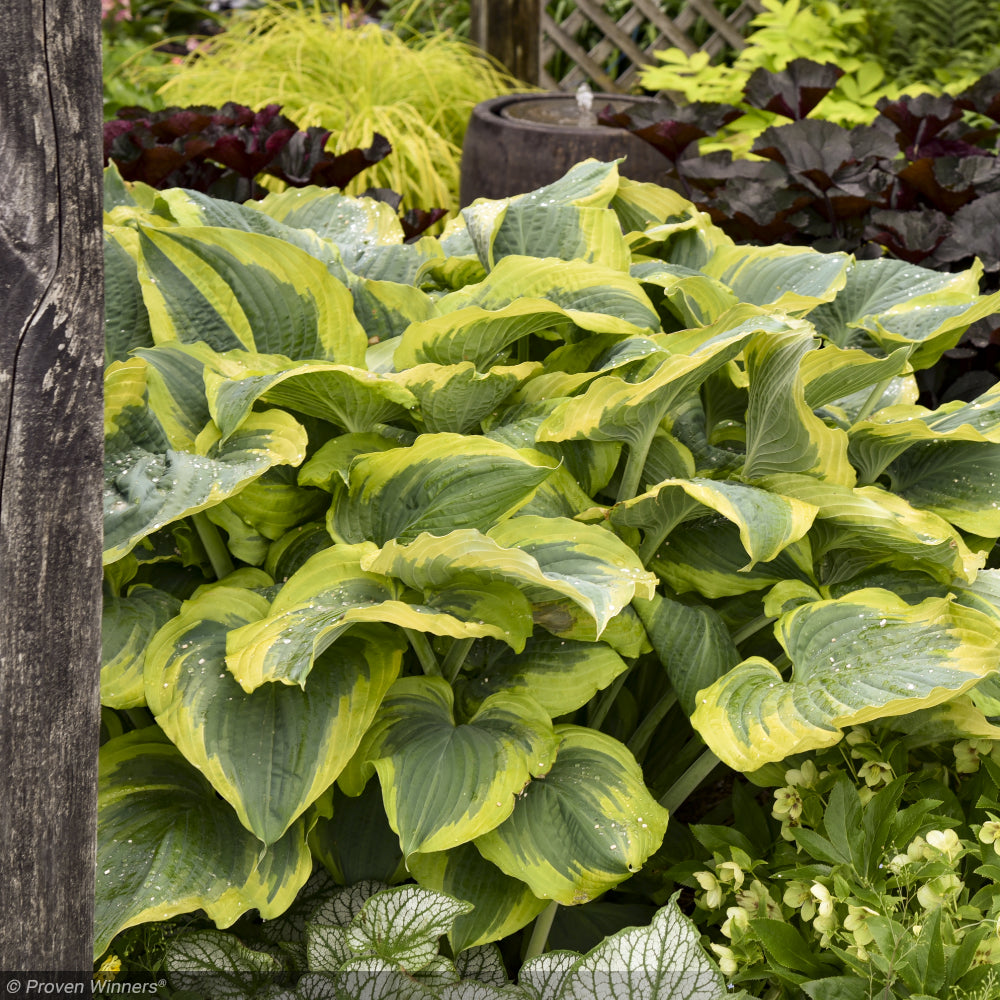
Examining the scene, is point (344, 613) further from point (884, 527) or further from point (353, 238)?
point (353, 238)

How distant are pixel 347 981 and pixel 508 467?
58cm

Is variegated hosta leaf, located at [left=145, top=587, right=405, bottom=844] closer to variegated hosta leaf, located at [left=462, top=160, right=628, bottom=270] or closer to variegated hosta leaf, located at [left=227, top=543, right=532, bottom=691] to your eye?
variegated hosta leaf, located at [left=227, top=543, right=532, bottom=691]

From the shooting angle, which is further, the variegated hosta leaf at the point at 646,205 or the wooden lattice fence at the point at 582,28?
the wooden lattice fence at the point at 582,28

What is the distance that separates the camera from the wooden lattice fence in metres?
5.33

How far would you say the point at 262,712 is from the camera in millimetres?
1146

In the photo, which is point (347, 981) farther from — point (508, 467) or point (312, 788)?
point (508, 467)

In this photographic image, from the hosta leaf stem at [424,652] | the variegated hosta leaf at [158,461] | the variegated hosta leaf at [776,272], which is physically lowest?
the hosta leaf stem at [424,652]

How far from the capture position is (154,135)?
2451 mm

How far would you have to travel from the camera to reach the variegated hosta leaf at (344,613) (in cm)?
105

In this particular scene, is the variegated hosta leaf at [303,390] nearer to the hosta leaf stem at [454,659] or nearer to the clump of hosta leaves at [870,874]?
the hosta leaf stem at [454,659]

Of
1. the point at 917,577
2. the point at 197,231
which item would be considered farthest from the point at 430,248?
the point at 917,577

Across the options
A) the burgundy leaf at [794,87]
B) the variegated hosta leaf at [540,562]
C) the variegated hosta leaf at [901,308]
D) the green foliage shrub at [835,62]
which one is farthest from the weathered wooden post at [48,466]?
the green foliage shrub at [835,62]

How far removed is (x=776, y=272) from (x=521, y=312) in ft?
1.79

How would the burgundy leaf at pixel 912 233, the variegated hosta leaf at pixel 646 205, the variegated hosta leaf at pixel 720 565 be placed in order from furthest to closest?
the burgundy leaf at pixel 912 233
the variegated hosta leaf at pixel 646 205
the variegated hosta leaf at pixel 720 565
